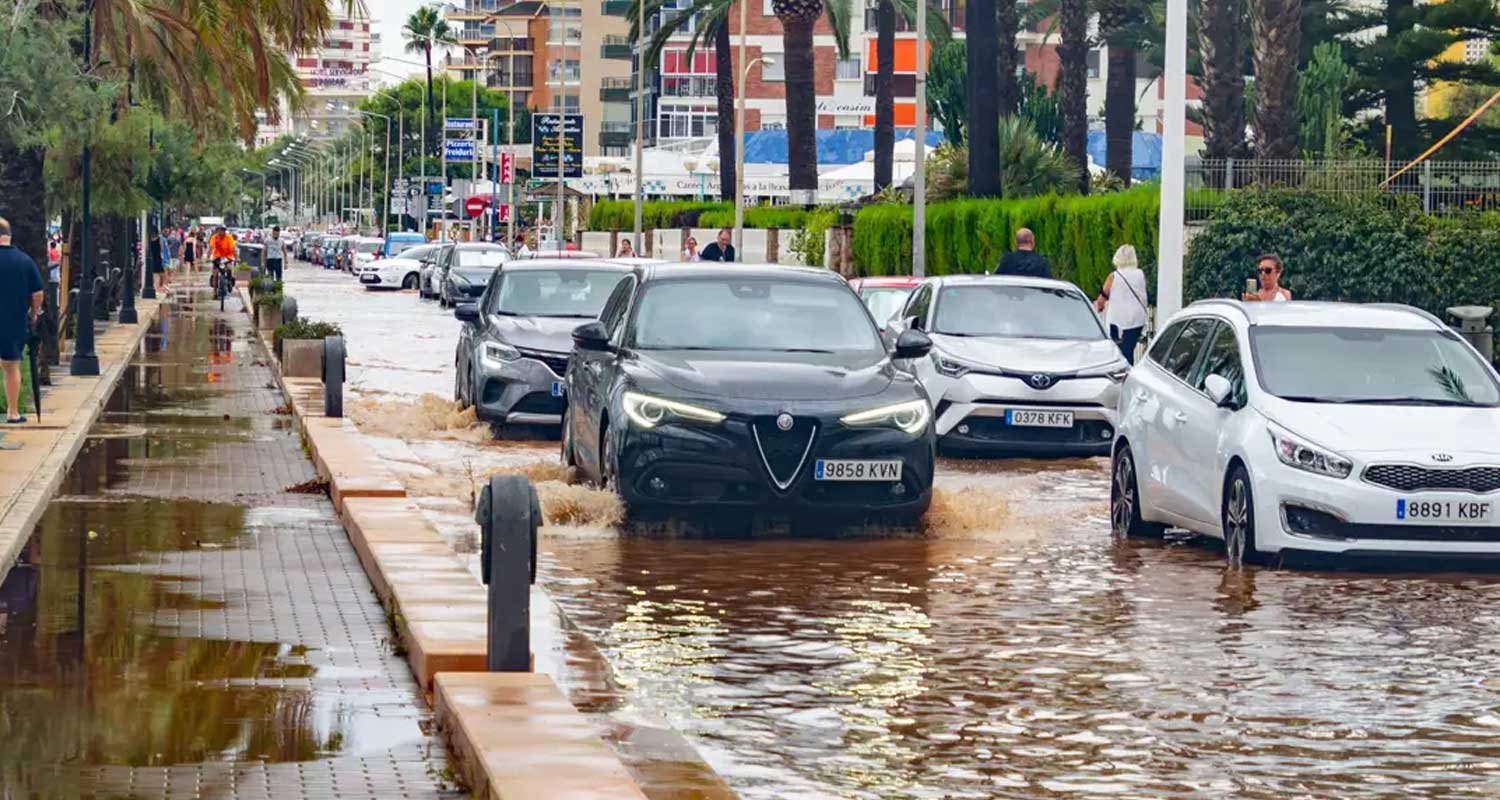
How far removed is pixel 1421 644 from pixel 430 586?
4.30 m

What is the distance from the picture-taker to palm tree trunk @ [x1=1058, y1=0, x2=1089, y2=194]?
5662 cm

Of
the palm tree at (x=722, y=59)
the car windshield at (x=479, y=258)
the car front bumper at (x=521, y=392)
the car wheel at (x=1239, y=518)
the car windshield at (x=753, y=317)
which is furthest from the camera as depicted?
the palm tree at (x=722, y=59)

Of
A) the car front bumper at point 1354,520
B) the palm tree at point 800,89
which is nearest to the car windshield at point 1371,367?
the car front bumper at point 1354,520

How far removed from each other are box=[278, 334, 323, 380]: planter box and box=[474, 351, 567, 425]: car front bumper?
19.3 ft

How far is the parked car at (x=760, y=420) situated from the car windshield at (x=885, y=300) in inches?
374

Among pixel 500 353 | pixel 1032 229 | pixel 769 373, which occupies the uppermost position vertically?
pixel 1032 229

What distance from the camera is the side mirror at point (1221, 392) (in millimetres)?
14828

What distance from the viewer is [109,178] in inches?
1597

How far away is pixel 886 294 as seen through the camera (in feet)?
87.0

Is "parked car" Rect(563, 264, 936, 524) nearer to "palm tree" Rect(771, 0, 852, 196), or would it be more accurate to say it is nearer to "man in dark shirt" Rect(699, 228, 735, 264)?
"man in dark shirt" Rect(699, 228, 735, 264)

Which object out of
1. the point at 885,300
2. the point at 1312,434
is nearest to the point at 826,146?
the point at 885,300

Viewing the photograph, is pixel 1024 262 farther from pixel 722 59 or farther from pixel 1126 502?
pixel 722 59

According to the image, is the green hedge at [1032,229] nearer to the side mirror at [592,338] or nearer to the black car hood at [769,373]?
the side mirror at [592,338]

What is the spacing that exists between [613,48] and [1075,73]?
11737 centimetres
